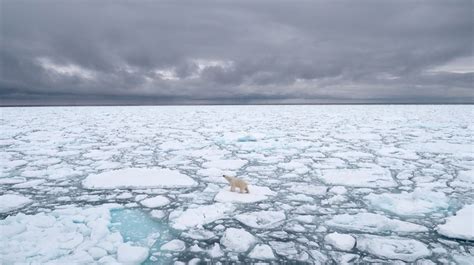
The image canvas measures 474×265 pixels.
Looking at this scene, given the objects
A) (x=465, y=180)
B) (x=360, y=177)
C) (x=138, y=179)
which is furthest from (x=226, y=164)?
(x=465, y=180)

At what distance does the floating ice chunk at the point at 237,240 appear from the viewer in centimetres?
219

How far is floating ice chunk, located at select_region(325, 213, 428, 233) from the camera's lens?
248 cm

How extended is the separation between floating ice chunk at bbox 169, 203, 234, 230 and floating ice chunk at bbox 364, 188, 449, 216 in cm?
161

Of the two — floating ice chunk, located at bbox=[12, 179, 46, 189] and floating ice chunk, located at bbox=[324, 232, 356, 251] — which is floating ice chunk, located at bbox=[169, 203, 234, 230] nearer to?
floating ice chunk, located at bbox=[324, 232, 356, 251]

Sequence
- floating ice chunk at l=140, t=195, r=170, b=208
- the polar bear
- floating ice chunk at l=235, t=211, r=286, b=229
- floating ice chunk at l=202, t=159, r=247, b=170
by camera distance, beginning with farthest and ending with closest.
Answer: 1. floating ice chunk at l=202, t=159, r=247, b=170
2. the polar bear
3. floating ice chunk at l=140, t=195, r=170, b=208
4. floating ice chunk at l=235, t=211, r=286, b=229

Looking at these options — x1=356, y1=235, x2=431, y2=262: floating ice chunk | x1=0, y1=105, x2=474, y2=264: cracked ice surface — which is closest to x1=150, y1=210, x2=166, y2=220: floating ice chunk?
x1=0, y1=105, x2=474, y2=264: cracked ice surface

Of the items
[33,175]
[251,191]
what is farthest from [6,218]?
[251,191]

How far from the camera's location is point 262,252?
6.98 ft

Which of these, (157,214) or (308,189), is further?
(308,189)

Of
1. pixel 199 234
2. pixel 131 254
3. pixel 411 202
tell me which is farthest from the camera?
pixel 411 202

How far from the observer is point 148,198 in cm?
321

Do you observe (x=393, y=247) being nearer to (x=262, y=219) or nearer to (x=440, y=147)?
(x=262, y=219)

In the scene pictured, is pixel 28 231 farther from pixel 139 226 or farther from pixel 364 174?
pixel 364 174

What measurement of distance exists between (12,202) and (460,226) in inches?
171
